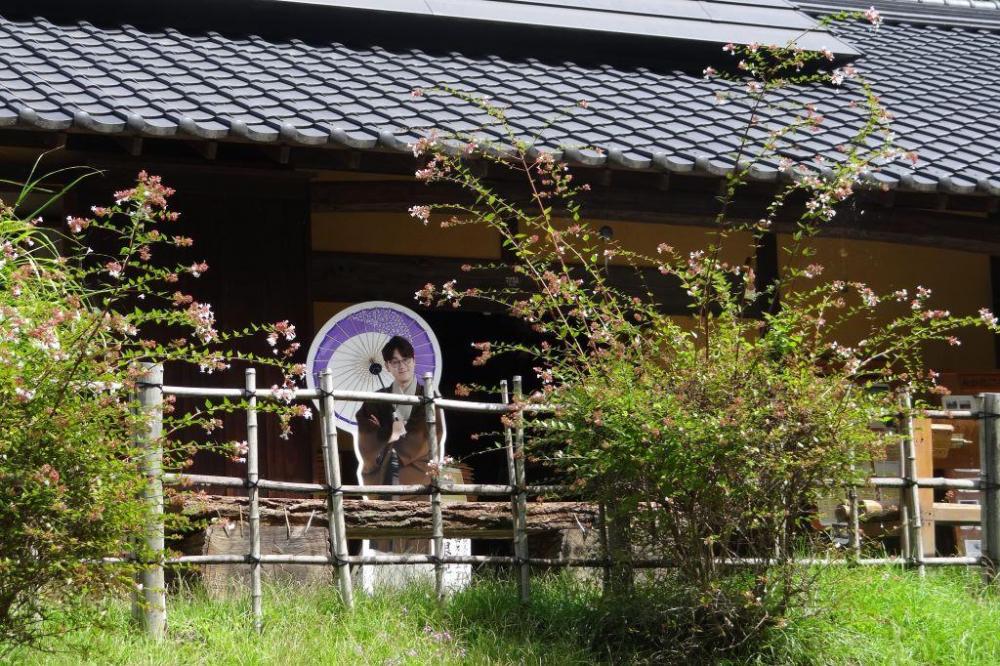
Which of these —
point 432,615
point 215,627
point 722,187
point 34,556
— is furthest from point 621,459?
point 722,187

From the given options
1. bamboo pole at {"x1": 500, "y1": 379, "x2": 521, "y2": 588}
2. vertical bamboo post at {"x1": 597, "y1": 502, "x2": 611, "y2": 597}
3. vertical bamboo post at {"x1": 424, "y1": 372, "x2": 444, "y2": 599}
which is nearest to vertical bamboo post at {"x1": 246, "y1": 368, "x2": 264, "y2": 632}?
vertical bamboo post at {"x1": 424, "y1": 372, "x2": 444, "y2": 599}

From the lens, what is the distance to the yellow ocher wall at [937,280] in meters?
8.55

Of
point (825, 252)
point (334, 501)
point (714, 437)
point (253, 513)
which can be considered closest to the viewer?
point (714, 437)

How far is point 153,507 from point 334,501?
101 centimetres

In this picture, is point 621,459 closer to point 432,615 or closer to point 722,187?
point 432,615

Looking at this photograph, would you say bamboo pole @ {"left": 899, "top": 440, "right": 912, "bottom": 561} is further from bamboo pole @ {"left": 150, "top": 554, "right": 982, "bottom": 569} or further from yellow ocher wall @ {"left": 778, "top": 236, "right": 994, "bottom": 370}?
yellow ocher wall @ {"left": 778, "top": 236, "right": 994, "bottom": 370}

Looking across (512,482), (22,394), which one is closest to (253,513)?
(512,482)

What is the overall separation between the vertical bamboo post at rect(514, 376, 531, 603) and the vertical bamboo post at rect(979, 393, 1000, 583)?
2.15 m

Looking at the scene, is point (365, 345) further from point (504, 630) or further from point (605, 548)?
point (504, 630)

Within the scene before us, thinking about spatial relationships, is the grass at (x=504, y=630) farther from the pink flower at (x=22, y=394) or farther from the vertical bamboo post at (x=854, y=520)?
the pink flower at (x=22, y=394)

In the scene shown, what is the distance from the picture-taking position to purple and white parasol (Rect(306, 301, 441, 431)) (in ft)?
21.5

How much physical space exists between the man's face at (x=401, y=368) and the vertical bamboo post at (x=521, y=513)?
1.43 metres

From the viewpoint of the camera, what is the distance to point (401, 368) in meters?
6.69

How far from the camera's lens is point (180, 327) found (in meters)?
6.63
